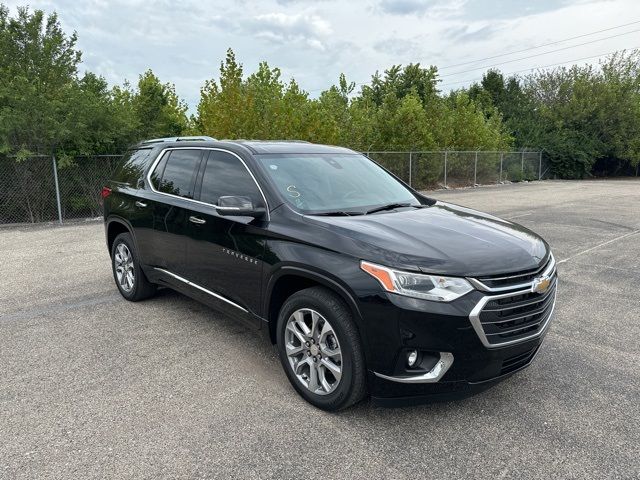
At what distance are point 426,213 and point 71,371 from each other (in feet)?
9.93

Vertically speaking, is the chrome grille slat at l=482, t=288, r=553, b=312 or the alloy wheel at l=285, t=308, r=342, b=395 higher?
the chrome grille slat at l=482, t=288, r=553, b=312

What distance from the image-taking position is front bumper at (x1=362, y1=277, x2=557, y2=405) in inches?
104

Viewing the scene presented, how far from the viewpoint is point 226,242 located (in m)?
3.79

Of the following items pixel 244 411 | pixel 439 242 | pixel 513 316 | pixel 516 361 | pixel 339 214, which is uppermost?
pixel 339 214

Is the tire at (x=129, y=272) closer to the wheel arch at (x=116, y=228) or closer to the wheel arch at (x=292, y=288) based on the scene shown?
the wheel arch at (x=116, y=228)

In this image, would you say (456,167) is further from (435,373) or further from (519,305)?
(435,373)

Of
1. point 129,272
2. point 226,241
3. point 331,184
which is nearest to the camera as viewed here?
point 226,241

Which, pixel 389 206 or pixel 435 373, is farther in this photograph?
pixel 389 206

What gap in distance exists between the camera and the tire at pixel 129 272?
5152mm

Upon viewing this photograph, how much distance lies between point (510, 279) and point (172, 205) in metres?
3.05

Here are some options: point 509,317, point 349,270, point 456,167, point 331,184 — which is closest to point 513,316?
point 509,317

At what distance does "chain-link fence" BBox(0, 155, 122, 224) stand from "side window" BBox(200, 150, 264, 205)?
8.50 metres

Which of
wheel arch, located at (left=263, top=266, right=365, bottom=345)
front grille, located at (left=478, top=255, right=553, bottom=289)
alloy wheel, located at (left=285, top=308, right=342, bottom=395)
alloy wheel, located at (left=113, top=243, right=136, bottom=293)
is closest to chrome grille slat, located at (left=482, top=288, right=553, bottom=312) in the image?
front grille, located at (left=478, top=255, right=553, bottom=289)

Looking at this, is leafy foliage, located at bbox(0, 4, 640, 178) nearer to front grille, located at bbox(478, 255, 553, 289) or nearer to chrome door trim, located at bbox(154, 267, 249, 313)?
chrome door trim, located at bbox(154, 267, 249, 313)
